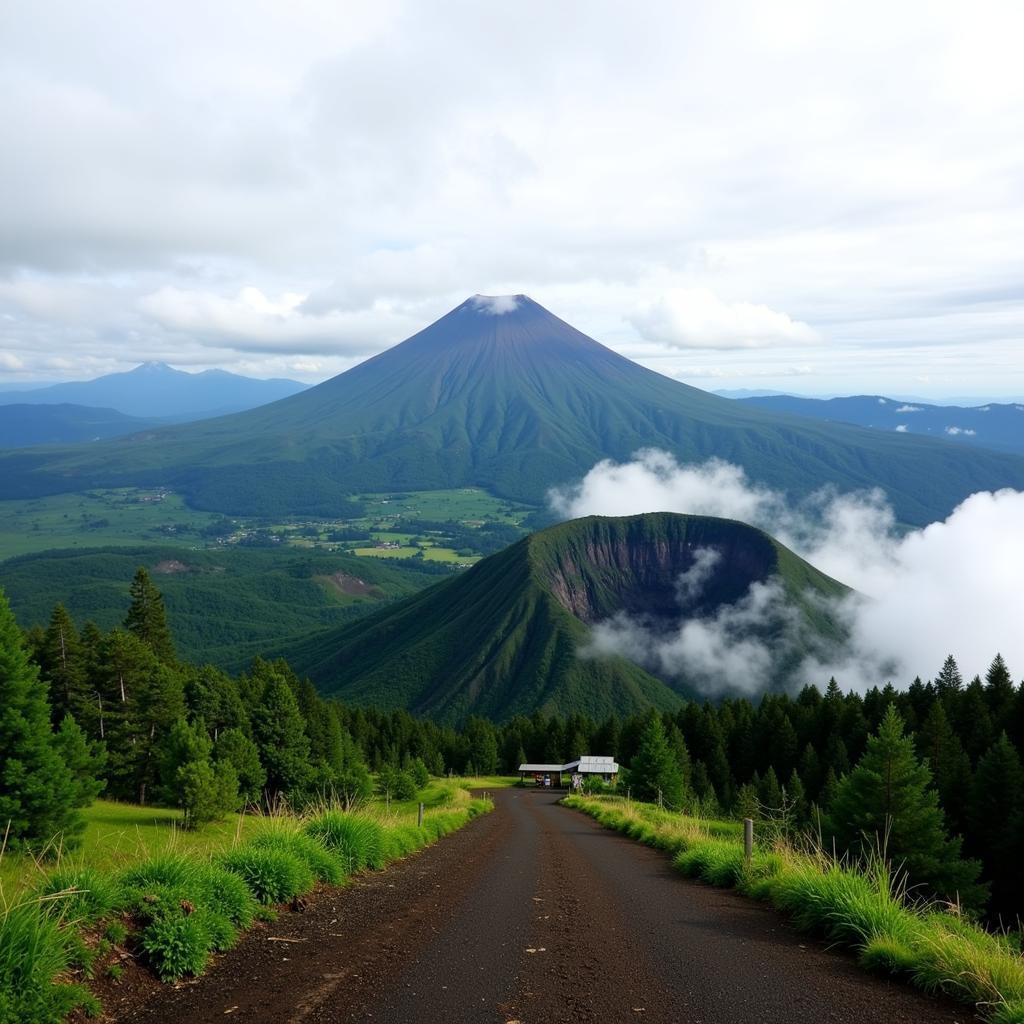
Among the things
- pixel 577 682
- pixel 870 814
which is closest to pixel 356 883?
pixel 870 814

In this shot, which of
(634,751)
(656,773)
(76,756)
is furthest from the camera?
(634,751)

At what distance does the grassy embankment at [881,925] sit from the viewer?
673 centimetres

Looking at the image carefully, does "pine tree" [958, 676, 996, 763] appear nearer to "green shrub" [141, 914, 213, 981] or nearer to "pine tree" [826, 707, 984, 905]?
"pine tree" [826, 707, 984, 905]

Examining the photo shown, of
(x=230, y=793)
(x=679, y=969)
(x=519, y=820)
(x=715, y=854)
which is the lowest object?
(x=230, y=793)

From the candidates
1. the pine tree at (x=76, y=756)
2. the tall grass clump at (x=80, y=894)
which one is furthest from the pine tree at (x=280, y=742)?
the tall grass clump at (x=80, y=894)

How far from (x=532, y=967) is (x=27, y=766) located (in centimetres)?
Result: 3080

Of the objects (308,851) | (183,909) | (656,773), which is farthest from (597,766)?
(183,909)

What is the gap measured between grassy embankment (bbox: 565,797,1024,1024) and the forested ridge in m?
1.09

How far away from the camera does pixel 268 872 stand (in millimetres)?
9938

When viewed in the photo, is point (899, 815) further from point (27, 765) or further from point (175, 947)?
point (27, 765)

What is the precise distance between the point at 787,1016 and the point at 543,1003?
2.17 meters

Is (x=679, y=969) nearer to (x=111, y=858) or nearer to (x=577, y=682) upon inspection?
(x=111, y=858)

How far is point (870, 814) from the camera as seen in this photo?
1344 inches

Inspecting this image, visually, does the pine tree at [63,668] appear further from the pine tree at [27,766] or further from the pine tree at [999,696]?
the pine tree at [999,696]
